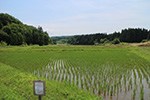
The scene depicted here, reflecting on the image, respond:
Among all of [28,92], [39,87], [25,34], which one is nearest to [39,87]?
[39,87]

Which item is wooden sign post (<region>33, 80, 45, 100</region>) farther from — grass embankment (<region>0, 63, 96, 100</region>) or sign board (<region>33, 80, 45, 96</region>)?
grass embankment (<region>0, 63, 96, 100</region>)

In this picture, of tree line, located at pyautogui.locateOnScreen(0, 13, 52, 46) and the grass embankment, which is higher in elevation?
tree line, located at pyautogui.locateOnScreen(0, 13, 52, 46)

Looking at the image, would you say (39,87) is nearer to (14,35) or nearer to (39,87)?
(39,87)

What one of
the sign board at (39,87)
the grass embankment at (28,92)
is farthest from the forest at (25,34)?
the sign board at (39,87)

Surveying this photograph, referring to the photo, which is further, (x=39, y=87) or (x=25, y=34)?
(x=25, y=34)

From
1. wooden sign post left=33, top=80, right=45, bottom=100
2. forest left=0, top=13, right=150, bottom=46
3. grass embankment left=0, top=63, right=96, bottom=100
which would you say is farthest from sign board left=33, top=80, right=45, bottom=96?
forest left=0, top=13, right=150, bottom=46

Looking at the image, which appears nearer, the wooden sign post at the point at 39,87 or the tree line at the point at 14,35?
the wooden sign post at the point at 39,87

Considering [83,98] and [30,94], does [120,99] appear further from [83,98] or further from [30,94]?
[30,94]

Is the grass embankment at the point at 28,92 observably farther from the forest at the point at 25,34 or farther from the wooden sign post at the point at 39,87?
the forest at the point at 25,34

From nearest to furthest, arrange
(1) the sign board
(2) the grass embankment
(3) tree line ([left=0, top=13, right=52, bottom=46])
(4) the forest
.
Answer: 1. (1) the sign board
2. (2) the grass embankment
3. (3) tree line ([left=0, top=13, right=52, bottom=46])
4. (4) the forest

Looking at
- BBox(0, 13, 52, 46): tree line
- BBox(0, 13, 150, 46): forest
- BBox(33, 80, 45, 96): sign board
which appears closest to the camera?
BBox(33, 80, 45, 96): sign board

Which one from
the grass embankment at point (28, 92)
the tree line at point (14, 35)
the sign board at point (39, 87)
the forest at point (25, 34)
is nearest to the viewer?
the sign board at point (39, 87)

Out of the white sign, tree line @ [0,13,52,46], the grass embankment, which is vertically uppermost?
tree line @ [0,13,52,46]

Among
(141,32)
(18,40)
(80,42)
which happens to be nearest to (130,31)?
(141,32)
